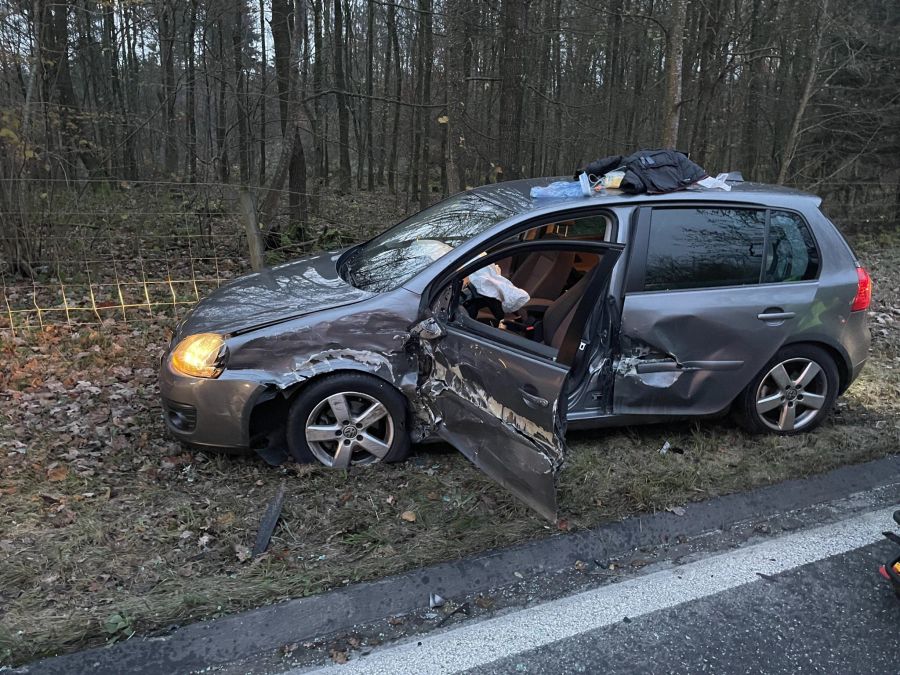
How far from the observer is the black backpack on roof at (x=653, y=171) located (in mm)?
4016

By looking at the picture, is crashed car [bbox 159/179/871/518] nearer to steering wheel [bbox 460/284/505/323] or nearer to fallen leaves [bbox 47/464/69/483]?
steering wheel [bbox 460/284/505/323]

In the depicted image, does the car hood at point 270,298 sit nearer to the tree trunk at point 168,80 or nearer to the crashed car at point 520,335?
the crashed car at point 520,335

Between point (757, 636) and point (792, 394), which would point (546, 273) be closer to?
point (792, 394)

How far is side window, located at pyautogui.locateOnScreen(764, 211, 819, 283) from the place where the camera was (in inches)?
164

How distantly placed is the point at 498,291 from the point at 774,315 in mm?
1693

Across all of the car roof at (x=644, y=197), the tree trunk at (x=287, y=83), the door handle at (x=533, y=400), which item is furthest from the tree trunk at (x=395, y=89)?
the door handle at (x=533, y=400)

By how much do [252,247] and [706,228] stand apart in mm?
4664

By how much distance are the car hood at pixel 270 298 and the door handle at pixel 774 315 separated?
92.7 inches

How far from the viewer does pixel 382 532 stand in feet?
10.8

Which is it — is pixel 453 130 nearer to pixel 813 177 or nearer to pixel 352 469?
pixel 352 469

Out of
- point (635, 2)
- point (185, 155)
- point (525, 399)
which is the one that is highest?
point (635, 2)

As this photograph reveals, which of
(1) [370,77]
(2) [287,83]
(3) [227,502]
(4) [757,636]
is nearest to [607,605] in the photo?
(4) [757,636]

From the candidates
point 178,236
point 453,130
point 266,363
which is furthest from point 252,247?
point 266,363

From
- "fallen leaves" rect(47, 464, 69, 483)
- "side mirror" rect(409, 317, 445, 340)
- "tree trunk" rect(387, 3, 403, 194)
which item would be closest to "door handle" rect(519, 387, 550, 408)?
"side mirror" rect(409, 317, 445, 340)
